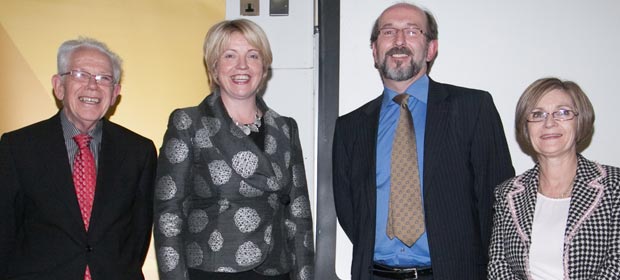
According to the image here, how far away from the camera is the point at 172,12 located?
3236mm

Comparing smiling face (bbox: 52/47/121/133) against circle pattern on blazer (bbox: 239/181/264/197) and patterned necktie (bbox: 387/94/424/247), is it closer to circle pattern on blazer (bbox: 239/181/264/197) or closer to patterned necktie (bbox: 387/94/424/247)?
circle pattern on blazer (bbox: 239/181/264/197)

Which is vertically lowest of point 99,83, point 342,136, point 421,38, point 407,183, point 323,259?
point 323,259

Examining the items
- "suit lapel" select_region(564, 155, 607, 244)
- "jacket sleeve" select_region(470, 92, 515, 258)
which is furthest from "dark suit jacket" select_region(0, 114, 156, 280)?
"suit lapel" select_region(564, 155, 607, 244)

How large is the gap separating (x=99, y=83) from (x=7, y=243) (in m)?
0.70

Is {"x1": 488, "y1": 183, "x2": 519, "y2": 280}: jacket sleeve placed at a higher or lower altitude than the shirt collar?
lower

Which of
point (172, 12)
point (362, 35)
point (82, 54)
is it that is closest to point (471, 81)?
point (362, 35)

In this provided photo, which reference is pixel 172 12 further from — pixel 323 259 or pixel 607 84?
pixel 607 84

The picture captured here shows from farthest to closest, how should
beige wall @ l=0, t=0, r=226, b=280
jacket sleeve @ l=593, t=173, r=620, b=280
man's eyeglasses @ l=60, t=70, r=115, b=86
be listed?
beige wall @ l=0, t=0, r=226, b=280 → man's eyeglasses @ l=60, t=70, r=115, b=86 → jacket sleeve @ l=593, t=173, r=620, b=280

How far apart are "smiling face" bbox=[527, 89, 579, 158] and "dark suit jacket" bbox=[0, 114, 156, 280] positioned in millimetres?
1577

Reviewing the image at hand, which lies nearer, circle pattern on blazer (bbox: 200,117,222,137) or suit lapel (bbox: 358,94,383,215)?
circle pattern on blazer (bbox: 200,117,222,137)

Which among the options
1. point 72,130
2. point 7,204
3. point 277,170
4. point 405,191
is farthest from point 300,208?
point 7,204

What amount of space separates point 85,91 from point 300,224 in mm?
1003

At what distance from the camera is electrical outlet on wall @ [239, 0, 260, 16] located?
312cm

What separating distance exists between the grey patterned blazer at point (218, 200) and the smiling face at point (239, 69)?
89 millimetres
